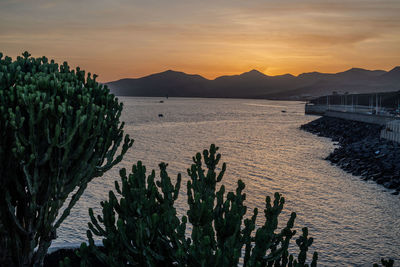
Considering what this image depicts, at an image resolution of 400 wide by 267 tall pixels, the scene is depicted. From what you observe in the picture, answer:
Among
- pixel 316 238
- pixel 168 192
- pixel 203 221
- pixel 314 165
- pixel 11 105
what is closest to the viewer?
pixel 203 221

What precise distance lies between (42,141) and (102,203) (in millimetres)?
1578

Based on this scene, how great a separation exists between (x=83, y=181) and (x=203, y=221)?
319 cm

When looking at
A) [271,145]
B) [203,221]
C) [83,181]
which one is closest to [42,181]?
[83,181]

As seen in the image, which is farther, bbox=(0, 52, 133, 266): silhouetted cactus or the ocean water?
the ocean water

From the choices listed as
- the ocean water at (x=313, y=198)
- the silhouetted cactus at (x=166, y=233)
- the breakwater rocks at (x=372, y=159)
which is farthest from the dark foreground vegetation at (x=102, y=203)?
the breakwater rocks at (x=372, y=159)

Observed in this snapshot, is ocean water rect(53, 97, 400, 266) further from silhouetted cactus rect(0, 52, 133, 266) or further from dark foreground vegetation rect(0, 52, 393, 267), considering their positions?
dark foreground vegetation rect(0, 52, 393, 267)

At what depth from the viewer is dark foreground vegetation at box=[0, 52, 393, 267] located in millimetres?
5113

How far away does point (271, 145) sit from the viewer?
50.6m

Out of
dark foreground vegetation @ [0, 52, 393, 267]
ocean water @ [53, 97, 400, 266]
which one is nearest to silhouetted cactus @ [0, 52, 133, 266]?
dark foreground vegetation @ [0, 52, 393, 267]

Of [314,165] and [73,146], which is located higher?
[73,146]

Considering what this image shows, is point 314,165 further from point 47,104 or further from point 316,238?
point 47,104

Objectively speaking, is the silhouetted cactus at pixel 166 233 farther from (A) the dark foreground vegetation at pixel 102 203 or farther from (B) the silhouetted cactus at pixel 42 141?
(B) the silhouetted cactus at pixel 42 141

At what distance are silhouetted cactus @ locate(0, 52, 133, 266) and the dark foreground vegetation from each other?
0.02 m

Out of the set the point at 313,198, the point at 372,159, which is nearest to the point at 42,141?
the point at 313,198
